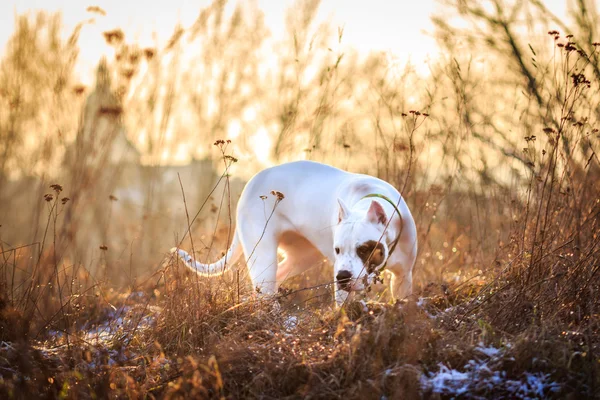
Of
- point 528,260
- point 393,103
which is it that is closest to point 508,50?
point 393,103

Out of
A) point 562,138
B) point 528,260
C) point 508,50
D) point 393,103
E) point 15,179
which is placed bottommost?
point 528,260

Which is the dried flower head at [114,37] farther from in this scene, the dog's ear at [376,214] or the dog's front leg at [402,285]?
the dog's front leg at [402,285]

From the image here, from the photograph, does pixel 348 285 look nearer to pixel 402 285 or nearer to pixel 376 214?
pixel 376 214

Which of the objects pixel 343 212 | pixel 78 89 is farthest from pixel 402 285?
pixel 78 89

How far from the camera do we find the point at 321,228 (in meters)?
4.88

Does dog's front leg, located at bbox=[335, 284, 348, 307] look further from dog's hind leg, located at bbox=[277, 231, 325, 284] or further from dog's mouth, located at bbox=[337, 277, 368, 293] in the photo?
dog's hind leg, located at bbox=[277, 231, 325, 284]

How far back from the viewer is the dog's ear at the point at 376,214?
4.21 m

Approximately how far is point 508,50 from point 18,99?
3.87m

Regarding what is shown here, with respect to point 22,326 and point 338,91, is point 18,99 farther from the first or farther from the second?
point 338,91

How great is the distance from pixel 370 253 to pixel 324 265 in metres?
1.83

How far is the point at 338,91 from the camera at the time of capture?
6242mm

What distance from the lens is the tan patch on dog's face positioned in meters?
4.14

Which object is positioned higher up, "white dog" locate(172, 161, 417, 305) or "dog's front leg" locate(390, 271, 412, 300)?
"white dog" locate(172, 161, 417, 305)

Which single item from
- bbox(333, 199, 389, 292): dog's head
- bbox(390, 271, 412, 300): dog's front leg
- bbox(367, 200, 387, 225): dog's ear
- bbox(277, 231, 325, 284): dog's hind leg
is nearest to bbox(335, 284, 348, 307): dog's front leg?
bbox(333, 199, 389, 292): dog's head
